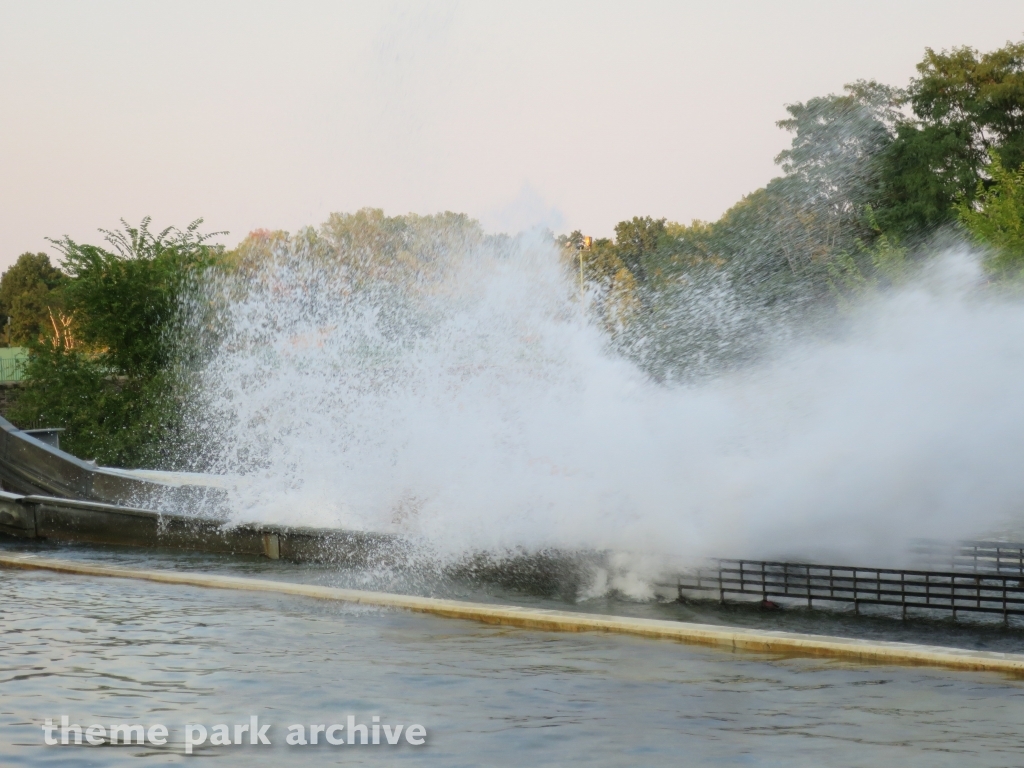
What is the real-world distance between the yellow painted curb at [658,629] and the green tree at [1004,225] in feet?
60.9

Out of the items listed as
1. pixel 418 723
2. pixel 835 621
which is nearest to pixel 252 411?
pixel 835 621

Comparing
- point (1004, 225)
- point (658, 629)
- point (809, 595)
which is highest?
point (1004, 225)

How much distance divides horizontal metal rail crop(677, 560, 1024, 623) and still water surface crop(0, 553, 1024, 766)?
1.91 metres

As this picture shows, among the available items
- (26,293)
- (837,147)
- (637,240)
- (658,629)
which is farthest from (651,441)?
(26,293)

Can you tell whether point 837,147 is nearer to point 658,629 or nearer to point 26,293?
point 658,629

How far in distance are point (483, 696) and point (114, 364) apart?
26.0m

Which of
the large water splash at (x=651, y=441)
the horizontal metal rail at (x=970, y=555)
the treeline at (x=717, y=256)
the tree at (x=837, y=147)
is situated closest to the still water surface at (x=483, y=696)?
the large water splash at (x=651, y=441)

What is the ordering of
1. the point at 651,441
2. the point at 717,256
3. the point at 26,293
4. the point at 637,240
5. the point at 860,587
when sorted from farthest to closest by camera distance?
the point at 26,293 < the point at 637,240 < the point at 717,256 < the point at 651,441 < the point at 860,587

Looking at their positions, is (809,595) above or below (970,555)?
below

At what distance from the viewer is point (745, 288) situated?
144ft

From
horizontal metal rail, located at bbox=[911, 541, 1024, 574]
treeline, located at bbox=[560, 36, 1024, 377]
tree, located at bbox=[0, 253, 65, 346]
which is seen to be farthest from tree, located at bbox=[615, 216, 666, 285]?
horizontal metal rail, located at bbox=[911, 541, 1024, 574]

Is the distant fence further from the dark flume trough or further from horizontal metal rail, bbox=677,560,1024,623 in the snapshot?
the dark flume trough

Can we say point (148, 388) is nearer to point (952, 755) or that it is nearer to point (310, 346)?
point (310, 346)

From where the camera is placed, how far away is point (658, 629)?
8094 mm
